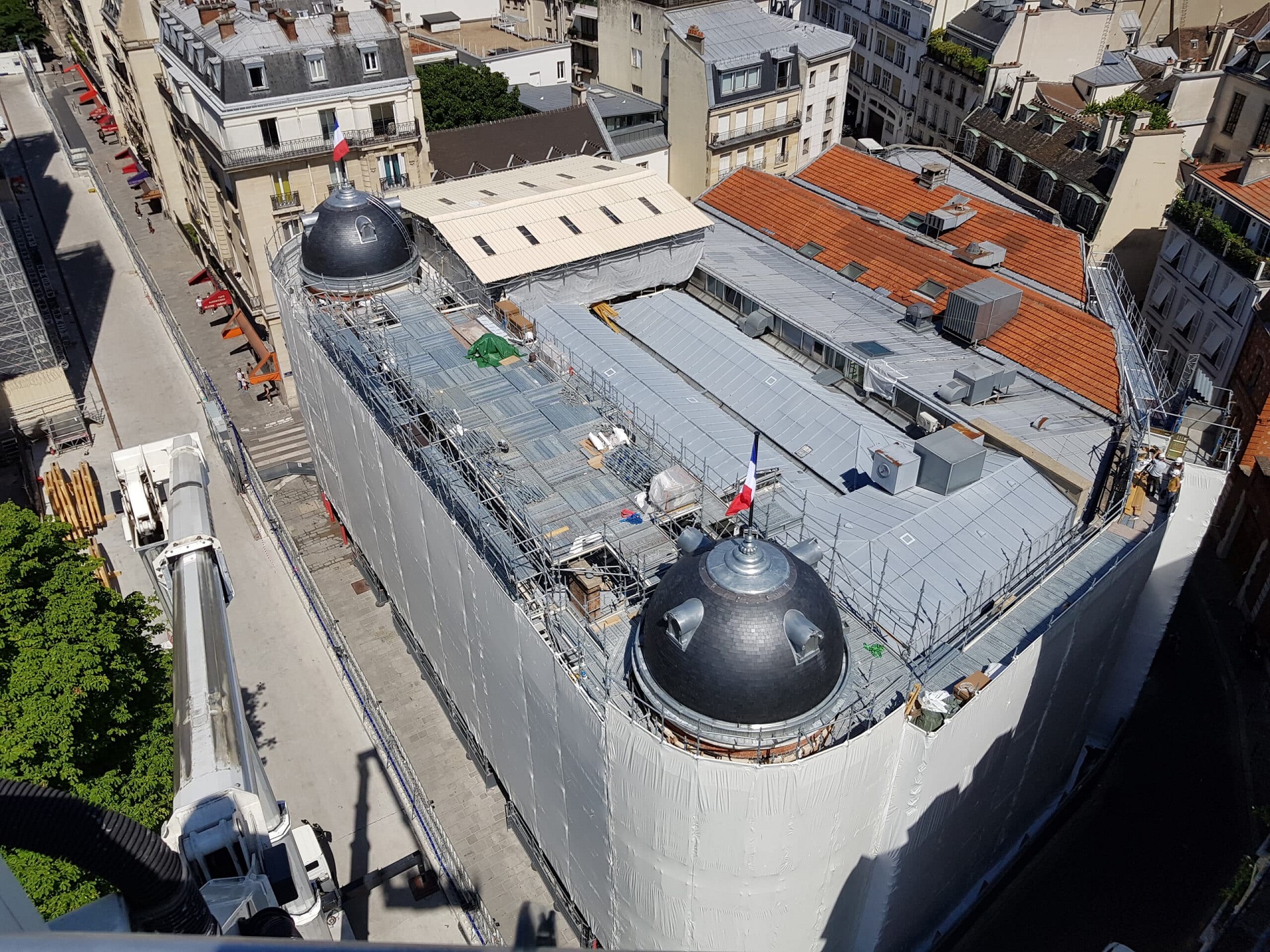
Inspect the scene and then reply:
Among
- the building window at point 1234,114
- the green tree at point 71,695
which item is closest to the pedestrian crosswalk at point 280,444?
the green tree at point 71,695

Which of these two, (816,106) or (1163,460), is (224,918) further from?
(816,106)

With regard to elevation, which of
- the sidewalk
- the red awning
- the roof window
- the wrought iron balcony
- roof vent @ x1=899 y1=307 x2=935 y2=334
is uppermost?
the roof window

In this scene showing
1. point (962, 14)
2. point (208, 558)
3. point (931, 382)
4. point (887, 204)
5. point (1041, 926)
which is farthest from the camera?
point (962, 14)

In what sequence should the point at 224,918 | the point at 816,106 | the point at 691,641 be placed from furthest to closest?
the point at 816,106 < the point at 691,641 < the point at 224,918

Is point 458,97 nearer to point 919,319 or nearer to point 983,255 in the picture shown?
point 983,255

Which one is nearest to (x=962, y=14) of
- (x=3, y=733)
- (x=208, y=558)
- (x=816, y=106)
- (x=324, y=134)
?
(x=816, y=106)

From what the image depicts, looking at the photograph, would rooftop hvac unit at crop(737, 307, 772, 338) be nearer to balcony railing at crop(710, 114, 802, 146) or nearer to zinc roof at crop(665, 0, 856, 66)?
balcony railing at crop(710, 114, 802, 146)

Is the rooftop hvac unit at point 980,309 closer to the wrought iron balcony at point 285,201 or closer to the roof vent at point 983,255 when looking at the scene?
the roof vent at point 983,255

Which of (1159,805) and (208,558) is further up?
(208,558)

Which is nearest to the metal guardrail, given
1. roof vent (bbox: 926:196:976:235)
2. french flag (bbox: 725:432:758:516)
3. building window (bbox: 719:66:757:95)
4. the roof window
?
french flag (bbox: 725:432:758:516)
